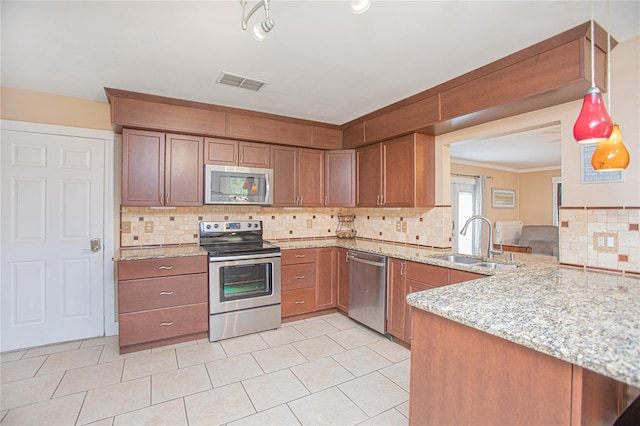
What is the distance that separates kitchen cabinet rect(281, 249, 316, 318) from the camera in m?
3.43

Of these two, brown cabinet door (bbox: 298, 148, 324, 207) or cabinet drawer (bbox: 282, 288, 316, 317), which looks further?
brown cabinet door (bbox: 298, 148, 324, 207)

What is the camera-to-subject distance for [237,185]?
3.36 metres

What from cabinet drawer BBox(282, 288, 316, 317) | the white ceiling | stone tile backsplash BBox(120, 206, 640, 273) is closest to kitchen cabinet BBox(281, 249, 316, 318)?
cabinet drawer BBox(282, 288, 316, 317)

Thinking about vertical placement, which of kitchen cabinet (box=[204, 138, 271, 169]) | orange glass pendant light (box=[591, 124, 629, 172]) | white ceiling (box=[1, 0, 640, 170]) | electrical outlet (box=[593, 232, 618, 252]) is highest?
white ceiling (box=[1, 0, 640, 170])

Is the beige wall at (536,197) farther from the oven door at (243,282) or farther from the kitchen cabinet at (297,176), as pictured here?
the oven door at (243,282)

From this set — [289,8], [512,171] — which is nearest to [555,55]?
[289,8]

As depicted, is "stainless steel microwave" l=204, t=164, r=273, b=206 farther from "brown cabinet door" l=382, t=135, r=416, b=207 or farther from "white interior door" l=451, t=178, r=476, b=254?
"white interior door" l=451, t=178, r=476, b=254

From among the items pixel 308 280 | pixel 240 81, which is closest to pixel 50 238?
pixel 240 81

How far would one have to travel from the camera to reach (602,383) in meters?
1.05

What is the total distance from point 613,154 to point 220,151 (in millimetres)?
3088

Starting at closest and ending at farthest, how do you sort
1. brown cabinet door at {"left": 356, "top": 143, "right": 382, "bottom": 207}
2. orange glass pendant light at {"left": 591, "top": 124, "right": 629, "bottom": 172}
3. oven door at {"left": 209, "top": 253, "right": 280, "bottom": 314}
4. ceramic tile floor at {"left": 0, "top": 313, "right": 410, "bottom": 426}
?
orange glass pendant light at {"left": 591, "top": 124, "right": 629, "bottom": 172}, ceramic tile floor at {"left": 0, "top": 313, "right": 410, "bottom": 426}, oven door at {"left": 209, "top": 253, "right": 280, "bottom": 314}, brown cabinet door at {"left": 356, "top": 143, "right": 382, "bottom": 207}

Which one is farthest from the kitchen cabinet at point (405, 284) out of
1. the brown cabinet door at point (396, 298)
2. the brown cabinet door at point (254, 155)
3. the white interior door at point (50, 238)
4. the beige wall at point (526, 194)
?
the beige wall at point (526, 194)

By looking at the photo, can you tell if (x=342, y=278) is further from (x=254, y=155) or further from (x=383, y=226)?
(x=254, y=155)

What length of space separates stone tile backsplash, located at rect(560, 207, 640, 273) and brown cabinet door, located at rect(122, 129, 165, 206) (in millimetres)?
3438
